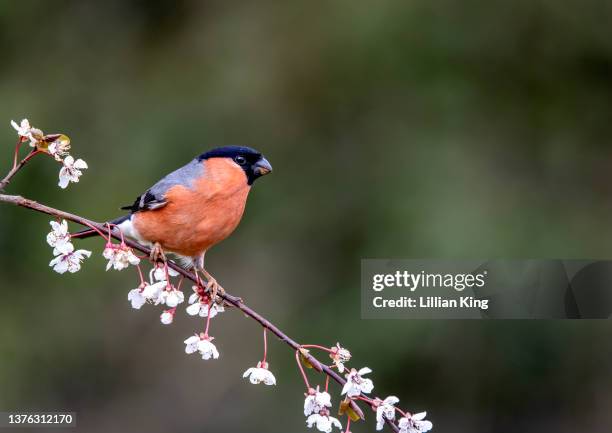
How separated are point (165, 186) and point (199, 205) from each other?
210 millimetres

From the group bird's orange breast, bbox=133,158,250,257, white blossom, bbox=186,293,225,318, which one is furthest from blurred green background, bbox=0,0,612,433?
white blossom, bbox=186,293,225,318

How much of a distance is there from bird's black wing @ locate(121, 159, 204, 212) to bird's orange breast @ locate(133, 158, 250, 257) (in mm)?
20

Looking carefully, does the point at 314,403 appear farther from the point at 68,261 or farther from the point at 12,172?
the point at 12,172

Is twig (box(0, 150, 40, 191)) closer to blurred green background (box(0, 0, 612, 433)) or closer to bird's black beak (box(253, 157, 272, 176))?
bird's black beak (box(253, 157, 272, 176))

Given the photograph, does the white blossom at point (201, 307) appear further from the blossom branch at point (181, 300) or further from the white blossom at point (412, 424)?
the white blossom at point (412, 424)

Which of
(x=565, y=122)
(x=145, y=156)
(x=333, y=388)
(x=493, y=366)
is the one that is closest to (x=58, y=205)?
(x=145, y=156)

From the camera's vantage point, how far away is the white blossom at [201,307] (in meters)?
2.47

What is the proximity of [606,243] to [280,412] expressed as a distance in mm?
2944

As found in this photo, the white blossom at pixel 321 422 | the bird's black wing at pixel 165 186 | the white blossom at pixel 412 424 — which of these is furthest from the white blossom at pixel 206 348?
the bird's black wing at pixel 165 186

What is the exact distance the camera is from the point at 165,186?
10.2ft

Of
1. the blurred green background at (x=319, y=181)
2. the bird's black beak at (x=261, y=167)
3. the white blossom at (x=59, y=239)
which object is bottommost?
the white blossom at (x=59, y=239)

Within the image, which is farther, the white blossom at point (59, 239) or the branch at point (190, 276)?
the white blossom at point (59, 239)

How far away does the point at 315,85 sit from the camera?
679 cm

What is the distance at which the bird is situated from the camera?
298 cm
